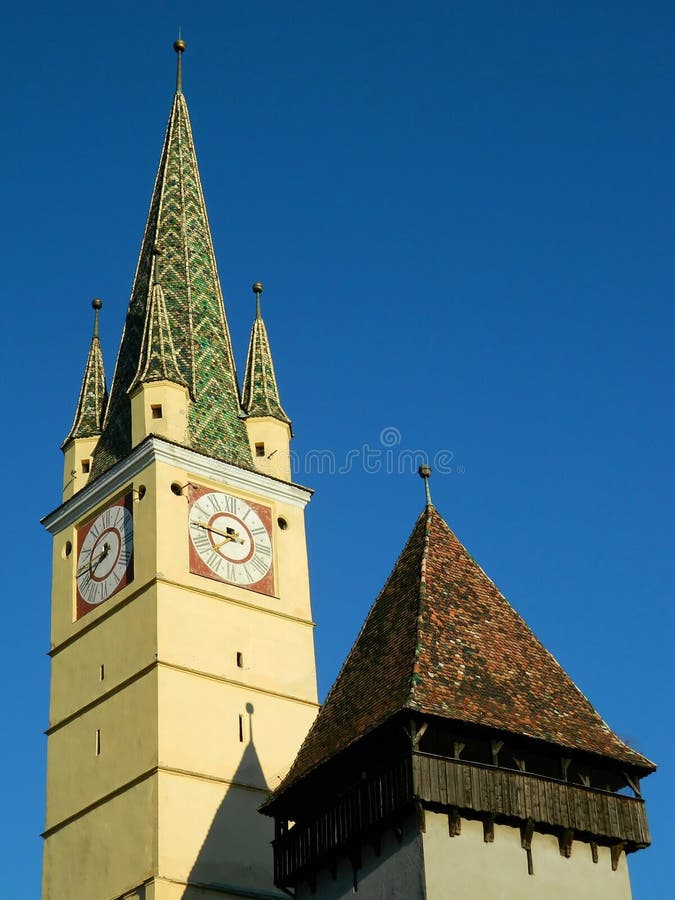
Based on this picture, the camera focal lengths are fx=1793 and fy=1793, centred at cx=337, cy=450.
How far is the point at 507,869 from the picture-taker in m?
21.7

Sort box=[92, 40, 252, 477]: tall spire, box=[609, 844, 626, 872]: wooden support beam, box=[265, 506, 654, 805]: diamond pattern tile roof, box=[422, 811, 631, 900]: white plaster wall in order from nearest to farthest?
box=[422, 811, 631, 900]: white plaster wall, box=[265, 506, 654, 805]: diamond pattern tile roof, box=[609, 844, 626, 872]: wooden support beam, box=[92, 40, 252, 477]: tall spire

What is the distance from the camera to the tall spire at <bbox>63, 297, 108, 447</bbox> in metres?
34.7

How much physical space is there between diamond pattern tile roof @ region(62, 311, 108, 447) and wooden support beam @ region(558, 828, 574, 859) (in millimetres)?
15124

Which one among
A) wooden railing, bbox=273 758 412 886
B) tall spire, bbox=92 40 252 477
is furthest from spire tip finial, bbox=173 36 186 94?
wooden railing, bbox=273 758 412 886

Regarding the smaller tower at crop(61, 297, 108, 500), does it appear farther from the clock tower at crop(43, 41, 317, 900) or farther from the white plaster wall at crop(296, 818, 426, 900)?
the white plaster wall at crop(296, 818, 426, 900)

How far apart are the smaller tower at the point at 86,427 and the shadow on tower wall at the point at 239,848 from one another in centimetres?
724

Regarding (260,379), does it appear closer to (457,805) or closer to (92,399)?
(92,399)

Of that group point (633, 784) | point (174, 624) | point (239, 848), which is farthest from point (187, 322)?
point (633, 784)

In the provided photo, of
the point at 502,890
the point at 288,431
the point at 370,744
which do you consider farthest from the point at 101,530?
the point at 502,890

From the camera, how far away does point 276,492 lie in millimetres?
33000

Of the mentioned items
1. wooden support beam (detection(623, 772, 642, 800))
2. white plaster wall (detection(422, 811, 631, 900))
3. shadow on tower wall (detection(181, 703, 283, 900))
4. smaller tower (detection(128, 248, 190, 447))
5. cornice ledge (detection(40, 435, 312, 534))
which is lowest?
white plaster wall (detection(422, 811, 631, 900))

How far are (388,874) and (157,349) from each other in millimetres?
14517

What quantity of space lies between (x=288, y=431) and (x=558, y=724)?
1280 centimetres

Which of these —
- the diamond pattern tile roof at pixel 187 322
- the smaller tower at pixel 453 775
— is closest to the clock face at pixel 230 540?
the diamond pattern tile roof at pixel 187 322
